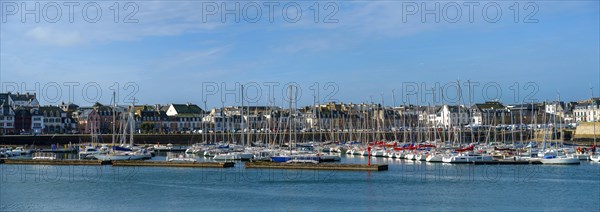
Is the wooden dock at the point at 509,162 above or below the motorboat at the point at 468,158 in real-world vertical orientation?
below

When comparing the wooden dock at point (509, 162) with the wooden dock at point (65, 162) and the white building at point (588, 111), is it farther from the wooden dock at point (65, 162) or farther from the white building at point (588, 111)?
the white building at point (588, 111)

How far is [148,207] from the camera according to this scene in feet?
112

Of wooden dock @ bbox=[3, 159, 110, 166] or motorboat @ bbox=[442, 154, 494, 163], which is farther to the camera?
wooden dock @ bbox=[3, 159, 110, 166]

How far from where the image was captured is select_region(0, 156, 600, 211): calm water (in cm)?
3459

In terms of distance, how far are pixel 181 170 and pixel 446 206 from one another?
81.5ft

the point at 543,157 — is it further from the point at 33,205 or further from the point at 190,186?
the point at 33,205

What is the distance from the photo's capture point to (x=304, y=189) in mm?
40875

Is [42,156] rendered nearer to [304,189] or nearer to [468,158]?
[304,189]

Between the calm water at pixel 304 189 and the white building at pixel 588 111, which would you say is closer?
the calm water at pixel 304 189

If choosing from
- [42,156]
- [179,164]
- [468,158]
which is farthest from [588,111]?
[42,156]

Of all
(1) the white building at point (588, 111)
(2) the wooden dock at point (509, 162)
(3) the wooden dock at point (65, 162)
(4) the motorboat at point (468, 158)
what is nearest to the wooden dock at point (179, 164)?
(3) the wooden dock at point (65, 162)

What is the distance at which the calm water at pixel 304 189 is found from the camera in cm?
3459

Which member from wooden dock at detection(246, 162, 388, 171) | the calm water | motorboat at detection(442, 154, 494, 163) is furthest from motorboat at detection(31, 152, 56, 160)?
motorboat at detection(442, 154, 494, 163)

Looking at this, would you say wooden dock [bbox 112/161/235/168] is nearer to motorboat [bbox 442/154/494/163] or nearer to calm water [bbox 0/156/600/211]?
calm water [bbox 0/156/600/211]
